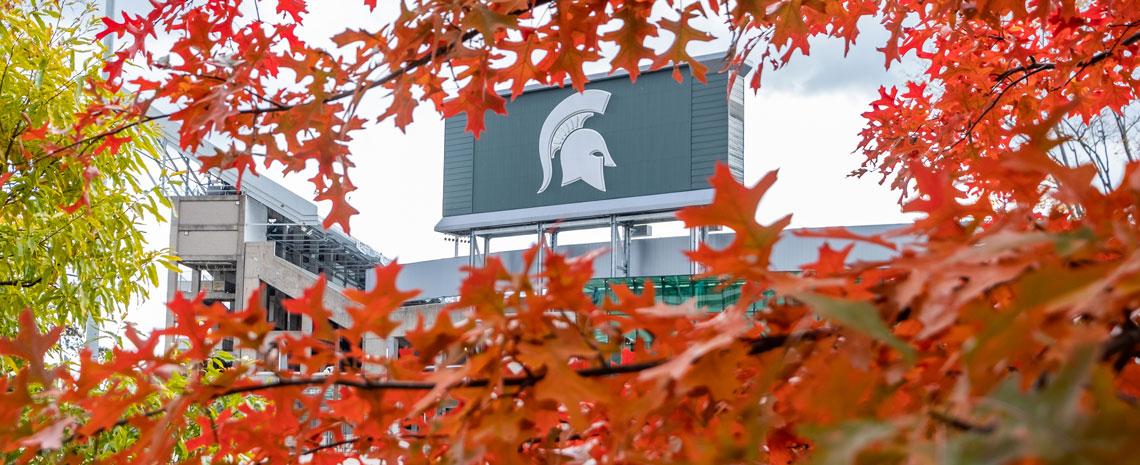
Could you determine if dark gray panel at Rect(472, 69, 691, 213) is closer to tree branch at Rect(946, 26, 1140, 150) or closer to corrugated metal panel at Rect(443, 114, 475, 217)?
corrugated metal panel at Rect(443, 114, 475, 217)

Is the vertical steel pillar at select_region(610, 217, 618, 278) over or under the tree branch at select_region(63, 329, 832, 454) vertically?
over

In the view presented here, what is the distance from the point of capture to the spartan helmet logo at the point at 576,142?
1029cm

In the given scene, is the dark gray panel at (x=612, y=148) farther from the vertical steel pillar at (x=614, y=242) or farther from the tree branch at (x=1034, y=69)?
the tree branch at (x=1034, y=69)

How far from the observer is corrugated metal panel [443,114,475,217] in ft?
35.8

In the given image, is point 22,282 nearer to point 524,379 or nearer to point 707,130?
point 524,379

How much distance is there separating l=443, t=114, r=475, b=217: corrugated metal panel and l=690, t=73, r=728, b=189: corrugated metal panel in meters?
2.88

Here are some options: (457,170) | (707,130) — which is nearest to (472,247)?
(457,170)

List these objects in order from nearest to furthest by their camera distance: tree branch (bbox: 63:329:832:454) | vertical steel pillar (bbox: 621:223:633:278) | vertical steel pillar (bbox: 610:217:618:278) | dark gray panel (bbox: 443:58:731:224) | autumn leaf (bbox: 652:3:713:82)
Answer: tree branch (bbox: 63:329:832:454) → autumn leaf (bbox: 652:3:713:82) → vertical steel pillar (bbox: 621:223:633:278) → vertical steel pillar (bbox: 610:217:618:278) → dark gray panel (bbox: 443:58:731:224)

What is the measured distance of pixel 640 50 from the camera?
0.82 meters

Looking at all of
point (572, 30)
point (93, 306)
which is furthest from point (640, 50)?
point (93, 306)

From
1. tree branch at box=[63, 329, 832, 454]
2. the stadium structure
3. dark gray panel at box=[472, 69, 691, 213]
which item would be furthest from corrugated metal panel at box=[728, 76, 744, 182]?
tree branch at box=[63, 329, 832, 454]

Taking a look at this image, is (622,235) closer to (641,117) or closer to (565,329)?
(641,117)

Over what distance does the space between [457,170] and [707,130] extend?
3.28 m

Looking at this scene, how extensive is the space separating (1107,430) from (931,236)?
24cm
